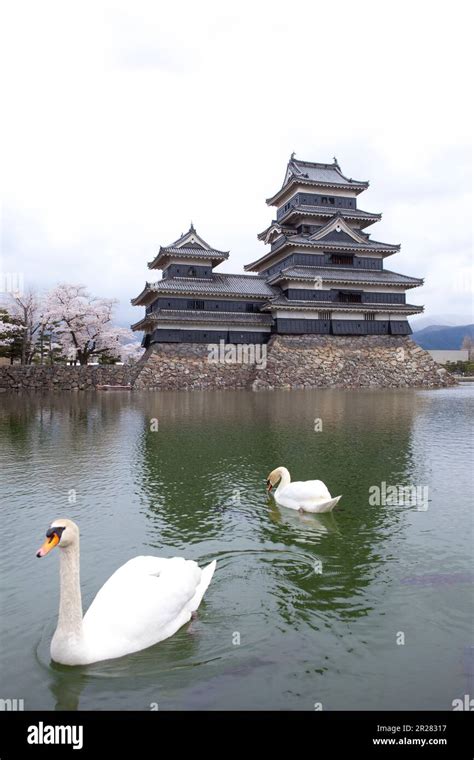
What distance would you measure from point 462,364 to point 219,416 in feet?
194

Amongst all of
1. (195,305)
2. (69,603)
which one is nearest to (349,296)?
(195,305)

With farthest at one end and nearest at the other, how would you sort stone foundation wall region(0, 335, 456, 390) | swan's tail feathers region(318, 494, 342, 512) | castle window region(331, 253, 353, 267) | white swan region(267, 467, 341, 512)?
castle window region(331, 253, 353, 267)
stone foundation wall region(0, 335, 456, 390)
white swan region(267, 467, 341, 512)
swan's tail feathers region(318, 494, 342, 512)

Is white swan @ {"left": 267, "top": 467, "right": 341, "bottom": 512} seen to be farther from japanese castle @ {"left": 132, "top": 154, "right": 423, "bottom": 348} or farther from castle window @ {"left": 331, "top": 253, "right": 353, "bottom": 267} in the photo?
castle window @ {"left": 331, "top": 253, "right": 353, "bottom": 267}

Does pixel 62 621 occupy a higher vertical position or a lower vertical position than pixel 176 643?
higher

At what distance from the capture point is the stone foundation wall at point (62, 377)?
37062 mm

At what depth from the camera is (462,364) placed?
69.2m

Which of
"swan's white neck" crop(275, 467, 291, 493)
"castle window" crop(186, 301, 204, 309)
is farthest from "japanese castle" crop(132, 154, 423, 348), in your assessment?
"swan's white neck" crop(275, 467, 291, 493)

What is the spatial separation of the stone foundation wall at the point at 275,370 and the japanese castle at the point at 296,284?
1252mm

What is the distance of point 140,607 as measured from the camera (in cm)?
419

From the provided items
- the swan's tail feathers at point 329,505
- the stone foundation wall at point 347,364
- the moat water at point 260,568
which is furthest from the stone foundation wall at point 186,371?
the swan's tail feathers at point 329,505

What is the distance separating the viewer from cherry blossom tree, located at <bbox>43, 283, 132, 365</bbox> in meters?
43.3

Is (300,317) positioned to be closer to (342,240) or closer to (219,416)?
A: (342,240)
